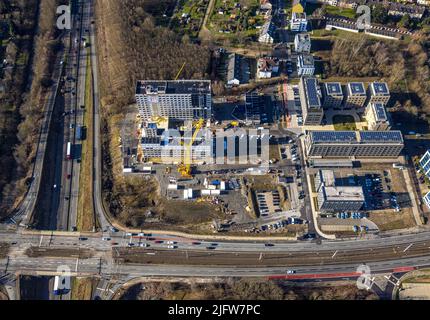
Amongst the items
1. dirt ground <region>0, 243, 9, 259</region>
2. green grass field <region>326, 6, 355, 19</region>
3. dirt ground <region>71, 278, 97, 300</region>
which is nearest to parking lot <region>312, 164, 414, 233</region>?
dirt ground <region>71, 278, 97, 300</region>

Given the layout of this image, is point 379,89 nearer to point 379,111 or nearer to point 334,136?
point 379,111

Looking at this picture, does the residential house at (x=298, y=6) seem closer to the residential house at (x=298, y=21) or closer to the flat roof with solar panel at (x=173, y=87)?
the residential house at (x=298, y=21)

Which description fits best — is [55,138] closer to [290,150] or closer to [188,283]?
[188,283]

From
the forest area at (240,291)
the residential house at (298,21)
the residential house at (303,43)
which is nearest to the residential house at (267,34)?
the residential house at (298,21)

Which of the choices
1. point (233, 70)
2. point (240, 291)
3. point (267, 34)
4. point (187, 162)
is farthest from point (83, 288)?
point (267, 34)

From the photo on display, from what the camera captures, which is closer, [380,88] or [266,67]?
[380,88]

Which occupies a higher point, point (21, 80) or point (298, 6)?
point (298, 6)

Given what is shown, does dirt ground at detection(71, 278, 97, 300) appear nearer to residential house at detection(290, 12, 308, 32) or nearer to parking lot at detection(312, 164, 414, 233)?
parking lot at detection(312, 164, 414, 233)

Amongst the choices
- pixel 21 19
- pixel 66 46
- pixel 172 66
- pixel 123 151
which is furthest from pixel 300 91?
pixel 21 19
